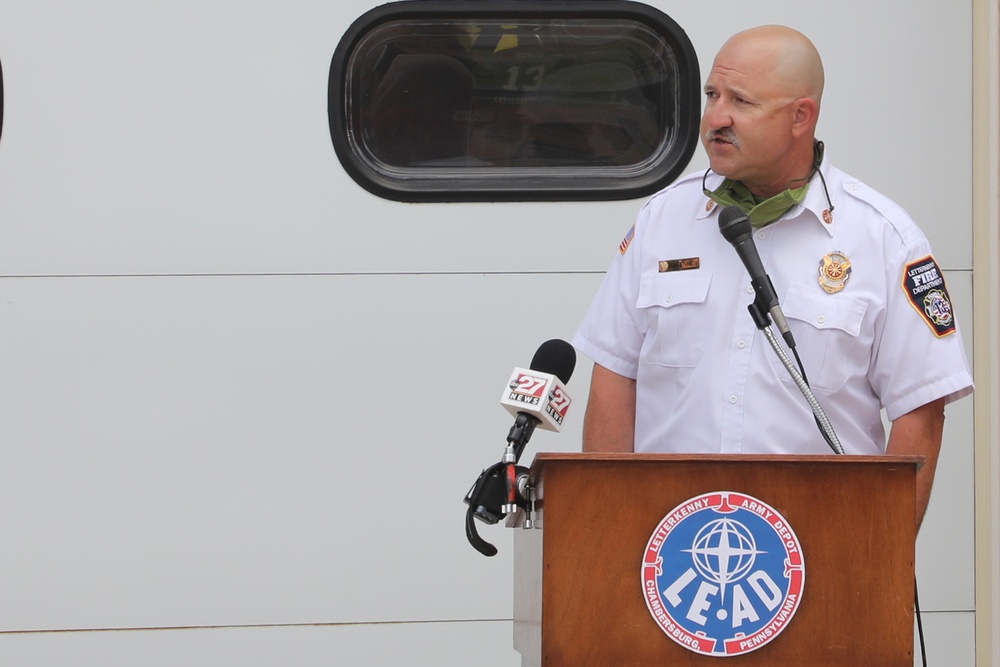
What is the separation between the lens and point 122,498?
2.61 meters

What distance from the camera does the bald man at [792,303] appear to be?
2053 mm

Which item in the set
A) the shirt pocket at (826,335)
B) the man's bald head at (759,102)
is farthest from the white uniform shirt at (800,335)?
the man's bald head at (759,102)

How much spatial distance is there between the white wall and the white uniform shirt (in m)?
0.51

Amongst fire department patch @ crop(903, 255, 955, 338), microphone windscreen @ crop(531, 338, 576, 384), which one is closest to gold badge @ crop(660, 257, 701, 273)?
fire department patch @ crop(903, 255, 955, 338)

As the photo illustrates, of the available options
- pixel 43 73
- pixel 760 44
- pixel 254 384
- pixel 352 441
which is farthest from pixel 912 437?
pixel 43 73

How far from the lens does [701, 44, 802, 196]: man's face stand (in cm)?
205

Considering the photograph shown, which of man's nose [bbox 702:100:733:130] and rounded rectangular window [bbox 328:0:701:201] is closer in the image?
man's nose [bbox 702:100:733:130]

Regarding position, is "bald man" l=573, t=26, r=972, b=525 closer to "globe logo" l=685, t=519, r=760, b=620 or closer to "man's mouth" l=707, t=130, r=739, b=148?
"man's mouth" l=707, t=130, r=739, b=148

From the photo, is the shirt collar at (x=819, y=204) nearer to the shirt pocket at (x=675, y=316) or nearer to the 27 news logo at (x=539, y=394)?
the shirt pocket at (x=675, y=316)

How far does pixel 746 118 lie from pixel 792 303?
0.30 metres

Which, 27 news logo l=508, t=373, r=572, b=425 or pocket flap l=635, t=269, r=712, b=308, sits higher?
pocket flap l=635, t=269, r=712, b=308

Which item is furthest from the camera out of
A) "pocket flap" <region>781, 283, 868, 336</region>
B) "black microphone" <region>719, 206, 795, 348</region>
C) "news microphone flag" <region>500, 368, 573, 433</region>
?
"pocket flap" <region>781, 283, 868, 336</region>

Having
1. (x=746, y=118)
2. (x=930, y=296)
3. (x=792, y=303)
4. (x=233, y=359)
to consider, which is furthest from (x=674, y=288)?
(x=233, y=359)

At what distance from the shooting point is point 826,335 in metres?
2.04
